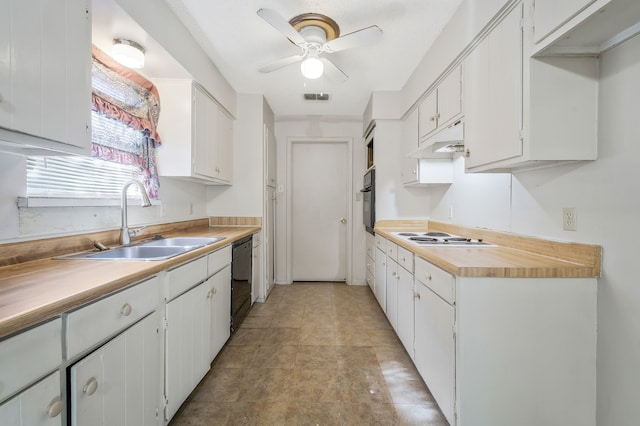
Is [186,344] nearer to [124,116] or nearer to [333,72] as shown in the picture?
[124,116]

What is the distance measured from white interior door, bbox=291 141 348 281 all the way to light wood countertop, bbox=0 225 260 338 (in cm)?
291

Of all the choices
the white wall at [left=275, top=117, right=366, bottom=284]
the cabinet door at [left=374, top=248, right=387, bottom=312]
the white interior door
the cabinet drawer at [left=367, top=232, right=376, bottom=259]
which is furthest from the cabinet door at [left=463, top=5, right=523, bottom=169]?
the white interior door

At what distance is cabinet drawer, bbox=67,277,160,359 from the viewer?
0.85 meters

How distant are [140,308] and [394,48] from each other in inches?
103

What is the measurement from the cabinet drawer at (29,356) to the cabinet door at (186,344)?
0.61 meters

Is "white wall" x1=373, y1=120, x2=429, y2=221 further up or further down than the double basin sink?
further up

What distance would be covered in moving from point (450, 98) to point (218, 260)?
2.10 metres

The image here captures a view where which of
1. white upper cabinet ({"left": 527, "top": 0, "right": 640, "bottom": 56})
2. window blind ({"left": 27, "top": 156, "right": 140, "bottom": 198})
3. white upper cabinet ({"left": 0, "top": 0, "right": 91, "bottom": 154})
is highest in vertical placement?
white upper cabinet ({"left": 527, "top": 0, "right": 640, "bottom": 56})

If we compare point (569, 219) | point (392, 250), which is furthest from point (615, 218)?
point (392, 250)

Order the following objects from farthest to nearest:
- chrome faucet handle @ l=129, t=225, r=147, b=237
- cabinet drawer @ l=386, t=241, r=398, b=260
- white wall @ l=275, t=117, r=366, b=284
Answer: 1. white wall @ l=275, t=117, r=366, b=284
2. cabinet drawer @ l=386, t=241, r=398, b=260
3. chrome faucet handle @ l=129, t=225, r=147, b=237

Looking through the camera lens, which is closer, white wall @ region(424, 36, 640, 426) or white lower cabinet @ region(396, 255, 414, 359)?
white wall @ region(424, 36, 640, 426)

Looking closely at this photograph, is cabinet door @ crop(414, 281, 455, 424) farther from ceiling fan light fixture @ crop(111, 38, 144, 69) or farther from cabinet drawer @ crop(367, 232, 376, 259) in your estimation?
ceiling fan light fixture @ crop(111, 38, 144, 69)

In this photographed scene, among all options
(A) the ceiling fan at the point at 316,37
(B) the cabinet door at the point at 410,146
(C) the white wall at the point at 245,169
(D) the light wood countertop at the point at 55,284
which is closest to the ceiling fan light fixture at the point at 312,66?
(A) the ceiling fan at the point at 316,37

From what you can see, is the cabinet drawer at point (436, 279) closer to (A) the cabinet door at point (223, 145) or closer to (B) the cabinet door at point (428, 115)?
(B) the cabinet door at point (428, 115)
